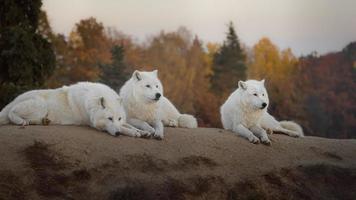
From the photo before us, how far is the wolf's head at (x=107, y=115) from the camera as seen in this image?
1030 cm

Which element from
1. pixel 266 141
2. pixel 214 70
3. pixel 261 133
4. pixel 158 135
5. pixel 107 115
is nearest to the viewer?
pixel 107 115

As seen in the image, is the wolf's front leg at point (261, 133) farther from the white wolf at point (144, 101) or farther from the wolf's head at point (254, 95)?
the white wolf at point (144, 101)

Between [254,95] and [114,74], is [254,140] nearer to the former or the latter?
[254,95]

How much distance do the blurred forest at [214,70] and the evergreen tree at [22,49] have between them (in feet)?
26.3

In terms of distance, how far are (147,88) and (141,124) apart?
2.33 ft

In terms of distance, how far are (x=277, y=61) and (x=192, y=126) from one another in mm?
27943

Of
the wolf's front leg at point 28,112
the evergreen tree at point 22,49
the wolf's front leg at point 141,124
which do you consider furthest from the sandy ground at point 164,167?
the evergreen tree at point 22,49

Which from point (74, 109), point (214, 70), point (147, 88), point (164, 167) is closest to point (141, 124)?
point (147, 88)

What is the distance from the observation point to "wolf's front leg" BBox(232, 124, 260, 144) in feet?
36.7

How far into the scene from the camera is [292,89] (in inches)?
1379

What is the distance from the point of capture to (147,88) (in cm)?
1096

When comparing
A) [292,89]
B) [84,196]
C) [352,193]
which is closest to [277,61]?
[292,89]

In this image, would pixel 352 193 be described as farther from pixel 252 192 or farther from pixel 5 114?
pixel 5 114

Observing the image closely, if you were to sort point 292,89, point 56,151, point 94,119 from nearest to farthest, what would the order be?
point 56,151 < point 94,119 < point 292,89
